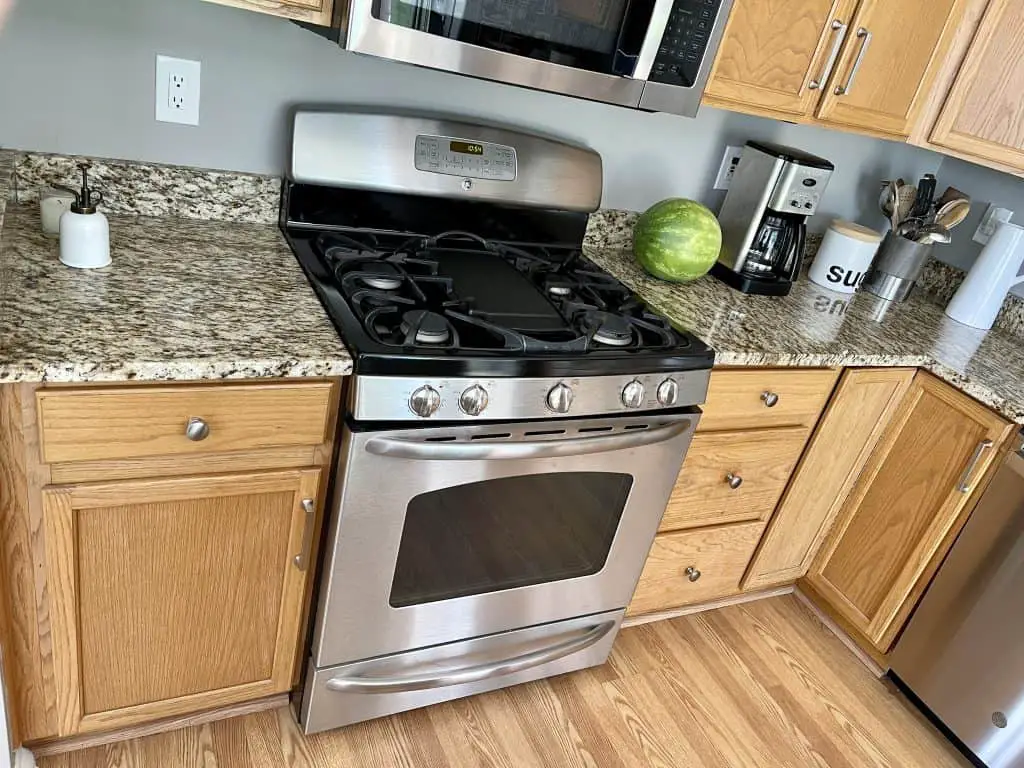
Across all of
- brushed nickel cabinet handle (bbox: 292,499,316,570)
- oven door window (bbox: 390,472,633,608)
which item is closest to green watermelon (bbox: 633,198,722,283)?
oven door window (bbox: 390,472,633,608)

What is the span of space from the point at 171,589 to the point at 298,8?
0.97 metres

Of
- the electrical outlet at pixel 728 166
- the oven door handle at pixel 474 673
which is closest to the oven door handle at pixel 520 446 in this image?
the oven door handle at pixel 474 673

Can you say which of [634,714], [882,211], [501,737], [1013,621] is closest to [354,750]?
[501,737]

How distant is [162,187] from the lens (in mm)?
1511

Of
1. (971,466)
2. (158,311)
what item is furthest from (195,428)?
(971,466)

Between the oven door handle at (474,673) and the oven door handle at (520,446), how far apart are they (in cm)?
52

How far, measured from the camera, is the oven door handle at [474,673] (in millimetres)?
1474

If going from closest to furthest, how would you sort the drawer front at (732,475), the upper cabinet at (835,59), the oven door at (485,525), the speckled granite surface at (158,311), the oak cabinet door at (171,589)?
the speckled granite surface at (158,311) < the oak cabinet door at (171,589) < the oven door at (485,525) < the upper cabinet at (835,59) < the drawer front at (732,475)

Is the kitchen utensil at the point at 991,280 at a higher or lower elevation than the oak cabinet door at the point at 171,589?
higher

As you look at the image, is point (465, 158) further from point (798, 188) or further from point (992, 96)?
point (992, 96)

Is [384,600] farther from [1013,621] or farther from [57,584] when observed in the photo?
[1013,621]

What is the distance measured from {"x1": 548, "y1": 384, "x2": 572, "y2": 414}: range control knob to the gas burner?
13 centimetres

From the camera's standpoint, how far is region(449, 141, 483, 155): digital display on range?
1645mm

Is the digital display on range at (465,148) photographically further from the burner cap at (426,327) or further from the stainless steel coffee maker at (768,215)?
the stainless steel coffee maker at (768,215)
